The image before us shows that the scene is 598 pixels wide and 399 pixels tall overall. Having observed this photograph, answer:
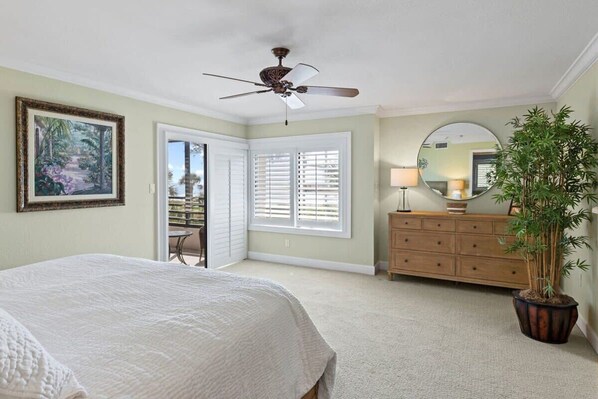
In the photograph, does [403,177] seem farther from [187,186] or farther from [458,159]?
[187,186]

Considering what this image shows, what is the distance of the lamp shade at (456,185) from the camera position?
4646mm

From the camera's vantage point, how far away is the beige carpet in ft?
7.46

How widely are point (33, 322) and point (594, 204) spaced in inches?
152

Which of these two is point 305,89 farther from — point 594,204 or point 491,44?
point 594,204

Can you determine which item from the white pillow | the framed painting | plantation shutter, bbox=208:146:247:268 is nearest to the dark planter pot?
the white pillow

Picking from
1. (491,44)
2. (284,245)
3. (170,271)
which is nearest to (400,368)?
(170,271)

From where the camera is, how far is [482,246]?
4105 mm

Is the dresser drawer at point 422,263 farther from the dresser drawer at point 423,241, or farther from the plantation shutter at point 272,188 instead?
the plantation shutter at point 272,188

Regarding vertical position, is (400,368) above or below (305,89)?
below

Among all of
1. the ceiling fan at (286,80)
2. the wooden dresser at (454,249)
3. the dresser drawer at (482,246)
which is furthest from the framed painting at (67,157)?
the dresser drawer at (482,246)

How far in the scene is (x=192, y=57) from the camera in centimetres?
297

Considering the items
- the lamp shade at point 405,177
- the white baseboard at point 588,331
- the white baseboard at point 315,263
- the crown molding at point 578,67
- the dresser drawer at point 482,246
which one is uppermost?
the crown molding at point 578,67

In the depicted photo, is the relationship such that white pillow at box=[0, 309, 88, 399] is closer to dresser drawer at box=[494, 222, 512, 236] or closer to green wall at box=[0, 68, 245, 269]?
green wall at box=[0, 68, 245, 269]

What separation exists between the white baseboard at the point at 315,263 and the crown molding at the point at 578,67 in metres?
3.05
